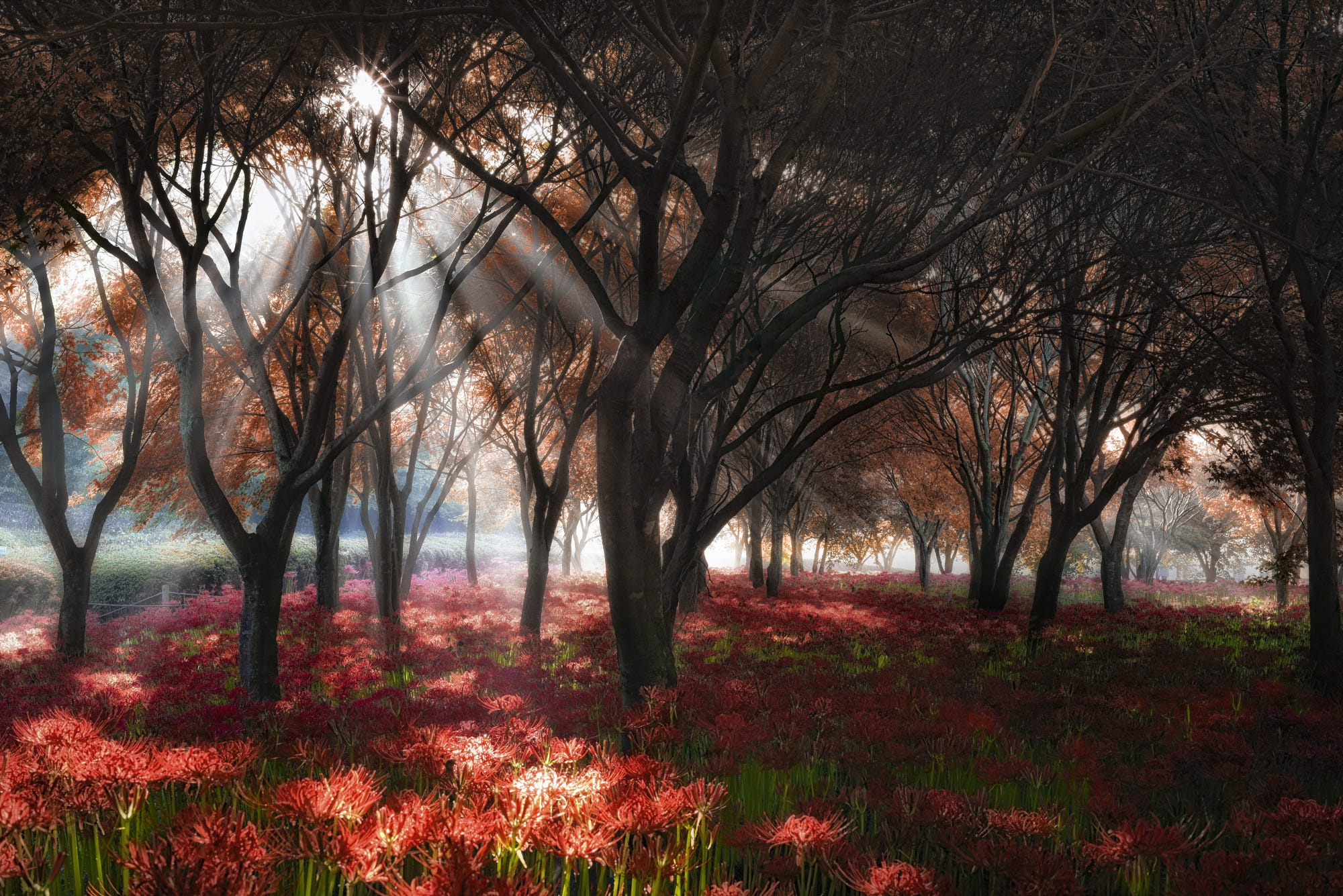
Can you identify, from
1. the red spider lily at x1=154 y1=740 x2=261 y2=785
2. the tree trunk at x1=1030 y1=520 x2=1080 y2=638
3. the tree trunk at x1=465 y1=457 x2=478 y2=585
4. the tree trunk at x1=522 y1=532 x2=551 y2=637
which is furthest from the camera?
the tree trunk at x1=465 y1=457 x2=478 y2=585

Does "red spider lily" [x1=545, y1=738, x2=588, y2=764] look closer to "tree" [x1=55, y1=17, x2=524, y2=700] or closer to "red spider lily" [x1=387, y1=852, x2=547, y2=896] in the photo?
"red spider lily" [x1=387, y1=852, x2=547, y2=896]

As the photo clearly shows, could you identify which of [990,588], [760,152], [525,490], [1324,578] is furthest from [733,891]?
[525,490]

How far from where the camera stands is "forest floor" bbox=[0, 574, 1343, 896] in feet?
6.56

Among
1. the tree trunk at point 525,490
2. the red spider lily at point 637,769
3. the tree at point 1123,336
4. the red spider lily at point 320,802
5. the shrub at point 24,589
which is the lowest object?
the shrub at point 24,589

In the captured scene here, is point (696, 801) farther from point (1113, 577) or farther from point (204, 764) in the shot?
point (1113, 577)

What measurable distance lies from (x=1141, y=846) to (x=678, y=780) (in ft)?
5.61

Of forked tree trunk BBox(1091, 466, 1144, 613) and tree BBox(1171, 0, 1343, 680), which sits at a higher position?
tree BBox(1171, 0, 1343, 680)

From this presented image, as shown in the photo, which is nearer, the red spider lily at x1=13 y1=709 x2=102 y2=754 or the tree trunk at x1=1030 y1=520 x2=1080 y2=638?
the red spider lily at x1=13 y1=709 x2=102 y2=754

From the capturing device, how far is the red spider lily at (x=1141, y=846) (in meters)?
2.23

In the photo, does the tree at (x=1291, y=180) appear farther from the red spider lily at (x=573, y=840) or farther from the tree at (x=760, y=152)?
the red spider lily at (x=573, y=840)

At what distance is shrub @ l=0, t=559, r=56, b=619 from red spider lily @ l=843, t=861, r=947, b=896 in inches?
850

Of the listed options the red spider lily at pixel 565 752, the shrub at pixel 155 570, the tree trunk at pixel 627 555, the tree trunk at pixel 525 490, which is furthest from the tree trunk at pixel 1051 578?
the shrub at pixel 155 570

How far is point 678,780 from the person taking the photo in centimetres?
327

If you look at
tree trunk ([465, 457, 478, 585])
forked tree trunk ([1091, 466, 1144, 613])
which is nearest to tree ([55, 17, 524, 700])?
forked tree trunk ([1091, 466, 1144, 613])
